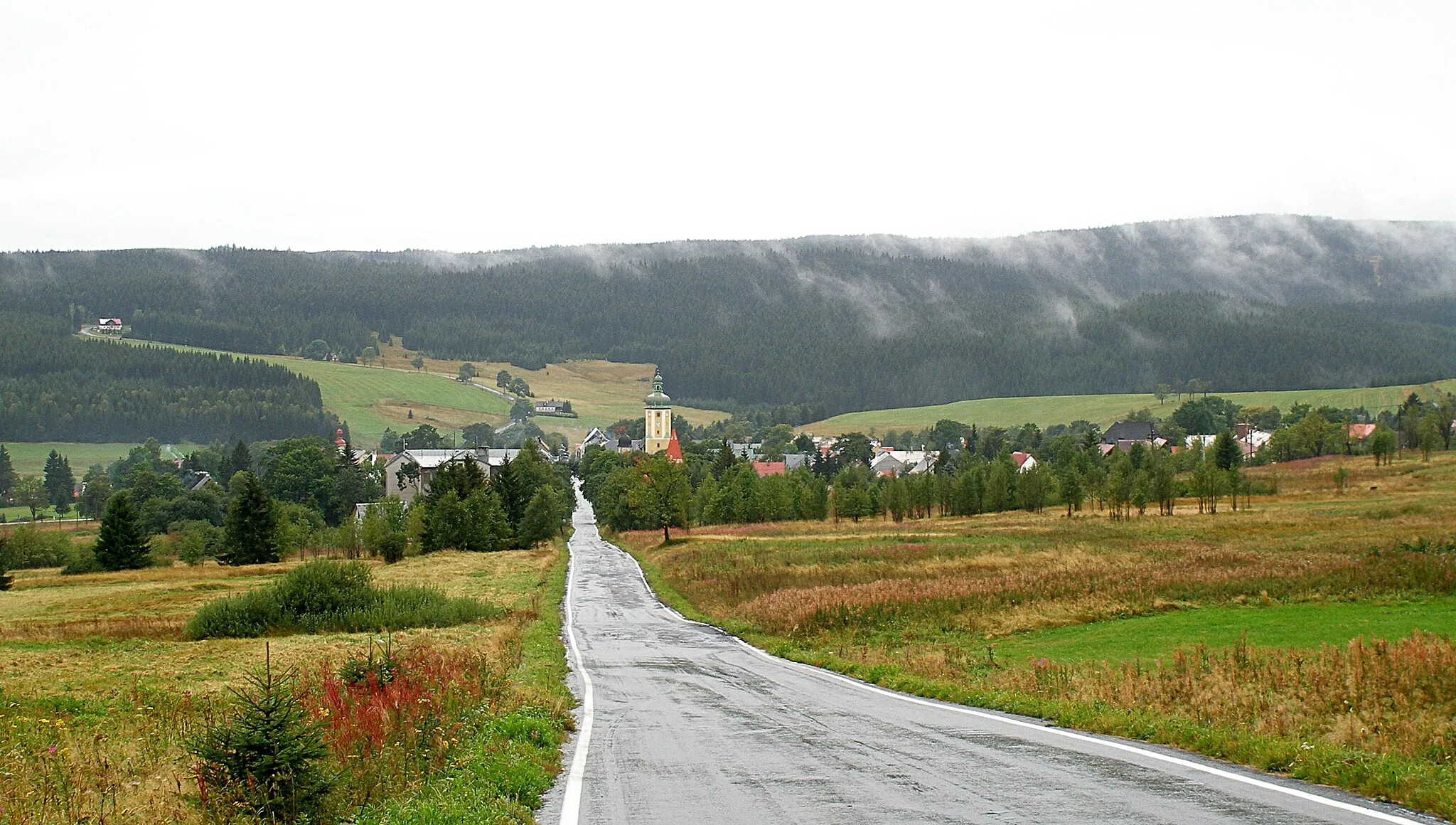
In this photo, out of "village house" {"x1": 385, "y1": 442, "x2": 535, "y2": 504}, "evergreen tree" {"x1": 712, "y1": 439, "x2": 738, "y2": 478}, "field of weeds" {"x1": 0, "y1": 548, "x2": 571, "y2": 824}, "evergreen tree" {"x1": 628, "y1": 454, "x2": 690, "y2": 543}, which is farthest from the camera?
"village house" {"x1": 385, "y1": 442, "x2": 535, "y2": 504}

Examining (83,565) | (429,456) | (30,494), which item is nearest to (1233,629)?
(83,565)

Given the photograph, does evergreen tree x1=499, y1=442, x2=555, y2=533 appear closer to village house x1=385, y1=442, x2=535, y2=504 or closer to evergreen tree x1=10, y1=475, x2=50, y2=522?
village house x1=385, y1=442, x2=535, y2=504

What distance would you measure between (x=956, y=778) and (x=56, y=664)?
83.1 ft

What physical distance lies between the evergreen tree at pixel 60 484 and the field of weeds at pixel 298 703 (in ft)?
482

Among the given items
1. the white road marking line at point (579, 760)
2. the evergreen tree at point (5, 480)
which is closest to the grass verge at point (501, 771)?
the white road marking line at point (579, 760)

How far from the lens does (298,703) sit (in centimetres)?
1316

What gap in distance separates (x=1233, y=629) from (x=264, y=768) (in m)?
24.1

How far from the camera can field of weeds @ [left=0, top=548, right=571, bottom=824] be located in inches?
435

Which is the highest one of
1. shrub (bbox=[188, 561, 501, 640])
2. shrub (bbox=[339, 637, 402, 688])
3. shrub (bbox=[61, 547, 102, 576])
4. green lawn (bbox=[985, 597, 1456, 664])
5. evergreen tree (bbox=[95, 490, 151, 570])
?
shrub (bbox=[339, 637, 402, 688])

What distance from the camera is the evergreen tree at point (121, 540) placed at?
256ft

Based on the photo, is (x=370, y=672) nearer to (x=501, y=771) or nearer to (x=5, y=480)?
(x=501, y=771)

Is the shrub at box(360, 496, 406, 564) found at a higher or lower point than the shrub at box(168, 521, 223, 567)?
higher

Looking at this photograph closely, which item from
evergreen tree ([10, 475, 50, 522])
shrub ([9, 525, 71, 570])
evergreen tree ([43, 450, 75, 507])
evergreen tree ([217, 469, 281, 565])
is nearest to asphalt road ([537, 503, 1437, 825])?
evergreen tree ([217, 469, 281, 565])

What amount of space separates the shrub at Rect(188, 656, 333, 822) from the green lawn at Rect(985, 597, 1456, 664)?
1687 cm
